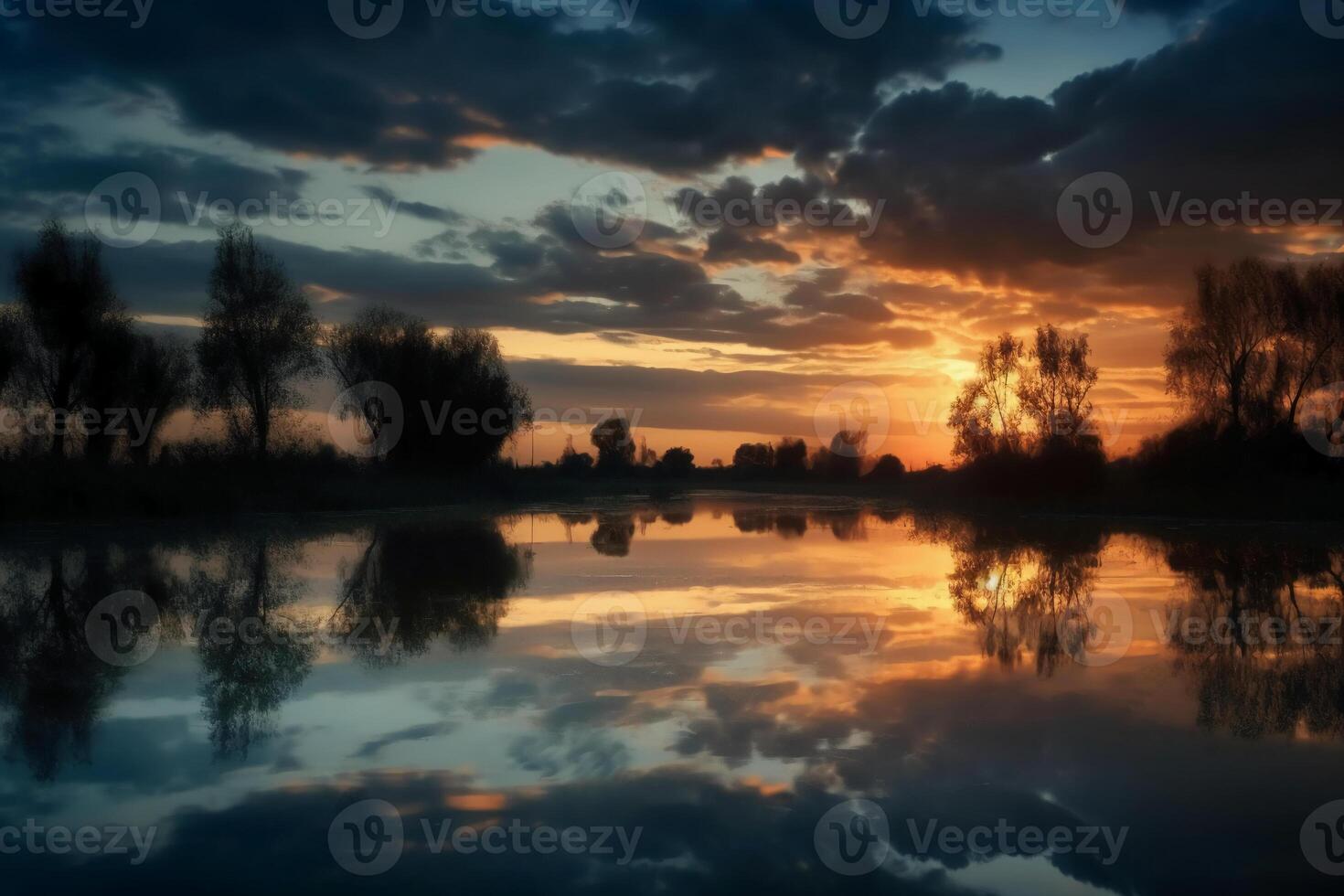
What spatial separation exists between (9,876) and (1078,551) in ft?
71.2

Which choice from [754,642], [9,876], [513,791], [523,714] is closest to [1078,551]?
[754,642]

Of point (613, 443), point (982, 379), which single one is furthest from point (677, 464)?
point (982, 379)

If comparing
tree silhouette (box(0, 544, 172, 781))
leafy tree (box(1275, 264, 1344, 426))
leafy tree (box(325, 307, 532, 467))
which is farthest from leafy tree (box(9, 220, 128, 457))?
leafy tree (box(1275, 264, 1344, 426))

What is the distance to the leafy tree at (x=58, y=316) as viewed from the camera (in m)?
40.9

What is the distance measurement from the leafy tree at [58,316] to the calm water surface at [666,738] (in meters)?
31.9

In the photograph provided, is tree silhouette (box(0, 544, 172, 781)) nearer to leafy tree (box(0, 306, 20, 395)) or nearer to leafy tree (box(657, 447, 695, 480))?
leafy tree (box(0, 306, 20, 395))

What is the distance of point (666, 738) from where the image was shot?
22.6ft

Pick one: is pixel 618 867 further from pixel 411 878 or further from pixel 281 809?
pixel 281 809

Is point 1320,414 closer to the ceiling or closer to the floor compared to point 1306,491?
closer to the ceiling

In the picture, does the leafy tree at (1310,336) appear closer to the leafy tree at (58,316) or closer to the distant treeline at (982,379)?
the distant treeline at (982,379)

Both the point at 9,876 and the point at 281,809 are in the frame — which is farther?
the point at 281,809

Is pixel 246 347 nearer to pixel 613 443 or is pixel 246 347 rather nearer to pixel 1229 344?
pixel 1229 344

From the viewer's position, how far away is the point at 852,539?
26.5 m

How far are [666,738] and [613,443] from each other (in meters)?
100
